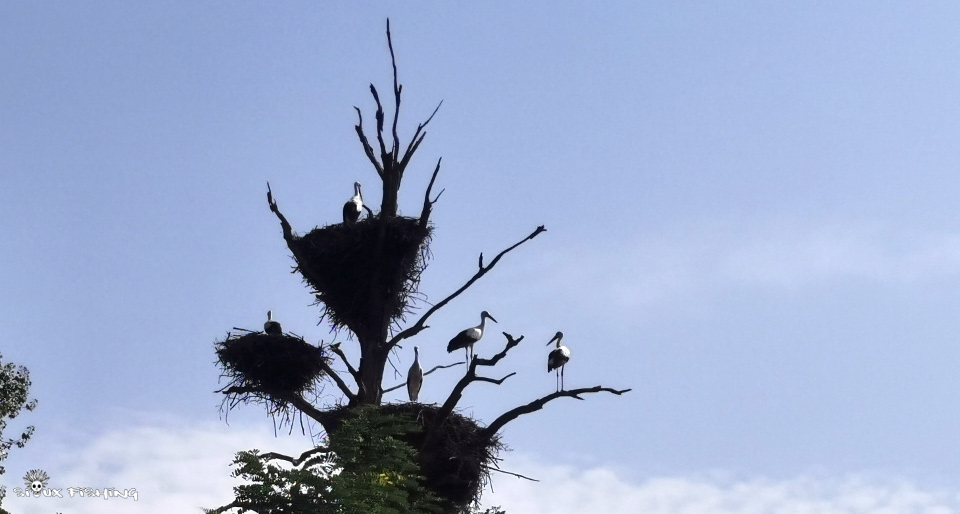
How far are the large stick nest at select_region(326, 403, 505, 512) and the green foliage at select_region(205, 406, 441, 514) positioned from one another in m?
1.47

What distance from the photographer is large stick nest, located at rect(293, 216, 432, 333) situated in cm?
1583

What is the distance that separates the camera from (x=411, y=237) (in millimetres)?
15828

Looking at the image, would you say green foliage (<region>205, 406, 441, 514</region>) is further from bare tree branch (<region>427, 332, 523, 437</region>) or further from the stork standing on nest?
the stork standing on nest

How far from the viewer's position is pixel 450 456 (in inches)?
569

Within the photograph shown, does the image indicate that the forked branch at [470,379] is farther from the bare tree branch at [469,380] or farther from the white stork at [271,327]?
the white stork at [271,327]

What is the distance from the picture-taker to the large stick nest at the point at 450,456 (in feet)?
47.5

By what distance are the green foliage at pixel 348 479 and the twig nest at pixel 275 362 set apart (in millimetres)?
3017

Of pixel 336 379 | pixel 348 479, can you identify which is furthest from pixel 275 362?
pixel 348 479

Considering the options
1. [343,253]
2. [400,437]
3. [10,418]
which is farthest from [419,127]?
[10,418]

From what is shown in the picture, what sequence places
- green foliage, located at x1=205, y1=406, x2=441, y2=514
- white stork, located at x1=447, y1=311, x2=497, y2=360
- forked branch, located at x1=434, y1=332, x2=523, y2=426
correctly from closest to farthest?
green foliage, located at x1=205, y1=406, x2=441, y2=514, forked branch, located at x1=434, y1=332, x2=523, y2=426, white stork, located at x1=447, y1=311, x2=497, y2=360

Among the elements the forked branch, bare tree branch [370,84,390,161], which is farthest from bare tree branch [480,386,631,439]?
bare tree branch [370,84,390,161]

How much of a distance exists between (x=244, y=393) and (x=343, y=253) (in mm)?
1891

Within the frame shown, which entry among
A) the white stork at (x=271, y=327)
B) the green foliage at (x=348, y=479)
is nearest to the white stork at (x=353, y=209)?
the white stork at (x=271, y=327)

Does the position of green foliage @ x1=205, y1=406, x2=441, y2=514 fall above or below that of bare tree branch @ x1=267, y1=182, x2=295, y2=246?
below
